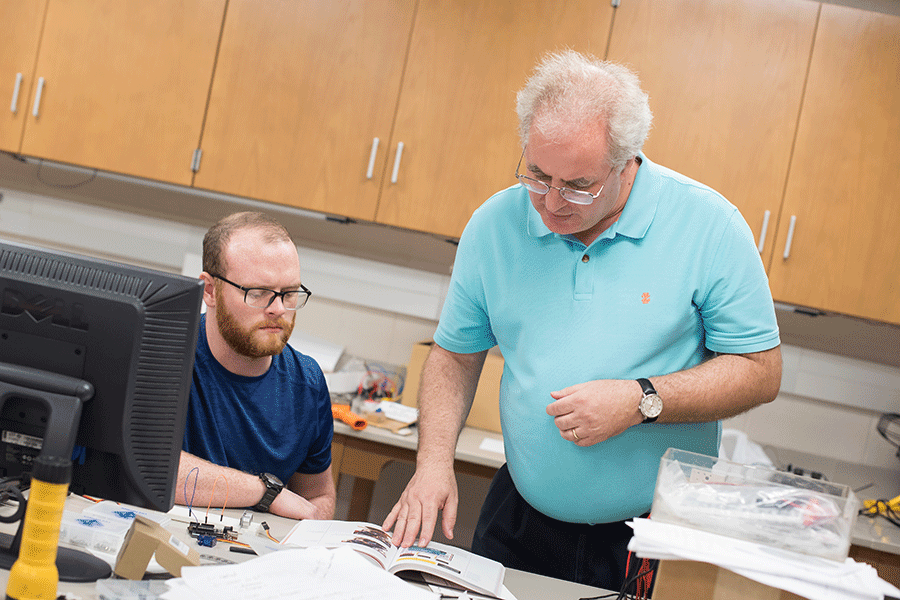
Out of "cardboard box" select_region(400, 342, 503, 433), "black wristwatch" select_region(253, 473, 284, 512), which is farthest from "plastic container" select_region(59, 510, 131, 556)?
"cardboard box" select_region(400, 342, 503, 433)

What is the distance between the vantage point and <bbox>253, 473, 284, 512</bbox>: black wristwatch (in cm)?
142

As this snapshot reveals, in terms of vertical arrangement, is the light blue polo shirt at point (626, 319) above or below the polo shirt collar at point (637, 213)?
below

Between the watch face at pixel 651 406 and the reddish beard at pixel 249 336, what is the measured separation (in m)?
0.76

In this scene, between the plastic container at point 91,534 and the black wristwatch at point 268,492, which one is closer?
the plastic container at point 91,534

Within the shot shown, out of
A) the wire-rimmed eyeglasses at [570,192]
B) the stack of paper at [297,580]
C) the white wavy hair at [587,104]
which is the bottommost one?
the stack of paper at [297,580]

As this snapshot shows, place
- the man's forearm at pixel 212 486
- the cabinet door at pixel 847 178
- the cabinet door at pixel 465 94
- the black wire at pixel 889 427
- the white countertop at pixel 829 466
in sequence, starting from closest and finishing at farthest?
the man's forearm at pixel 212 486 < the white countertop at pixel 829 466 < the cabinet door at pixel 847 178 < the cabinet door at pixel 465 94 < the black wire at pixel 889 427

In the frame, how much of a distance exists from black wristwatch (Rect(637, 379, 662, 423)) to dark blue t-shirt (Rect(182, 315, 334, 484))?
758 mm

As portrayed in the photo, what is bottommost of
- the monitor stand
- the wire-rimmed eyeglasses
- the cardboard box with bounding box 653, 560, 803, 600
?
the monitor stand

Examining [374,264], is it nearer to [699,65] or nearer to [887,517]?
[699,65]

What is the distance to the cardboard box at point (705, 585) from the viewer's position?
908mm

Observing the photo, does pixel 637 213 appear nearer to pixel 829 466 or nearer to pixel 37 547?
pixel 37 547

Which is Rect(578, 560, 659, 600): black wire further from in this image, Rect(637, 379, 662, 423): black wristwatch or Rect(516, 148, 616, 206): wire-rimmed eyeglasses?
Rect(516, 148, 616, 206): wire-rimmed eyeglasses

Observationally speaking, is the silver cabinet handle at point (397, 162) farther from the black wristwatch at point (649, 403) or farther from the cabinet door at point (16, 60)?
the black wristwatch at point (649, 403)

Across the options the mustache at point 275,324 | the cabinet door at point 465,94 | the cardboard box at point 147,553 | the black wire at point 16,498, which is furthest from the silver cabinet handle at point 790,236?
the black wire at point 16,498
